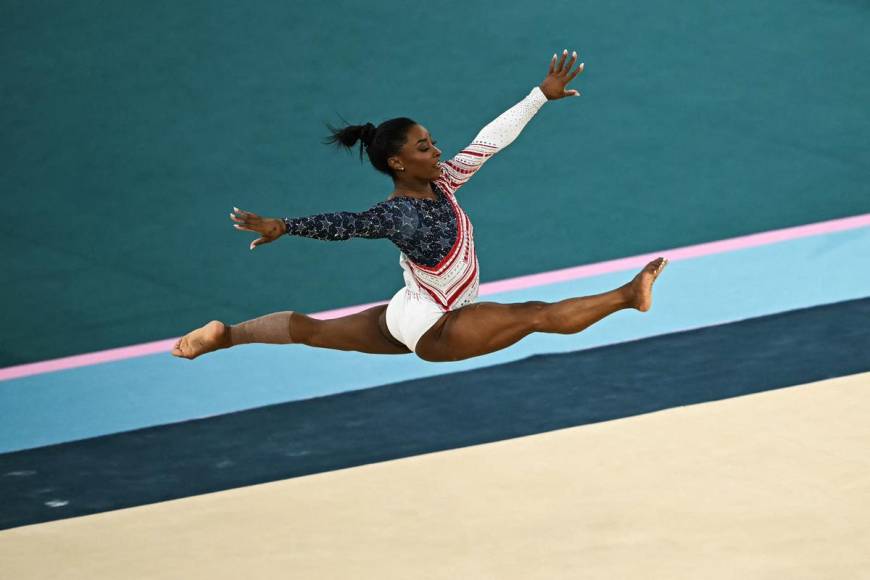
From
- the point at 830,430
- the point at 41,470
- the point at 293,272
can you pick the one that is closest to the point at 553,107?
the point at 293,272

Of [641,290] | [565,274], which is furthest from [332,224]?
[565,274]

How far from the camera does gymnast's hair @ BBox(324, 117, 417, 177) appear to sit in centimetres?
518

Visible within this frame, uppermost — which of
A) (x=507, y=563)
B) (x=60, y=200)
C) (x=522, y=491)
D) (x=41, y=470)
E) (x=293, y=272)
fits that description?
(x=60, y=200)

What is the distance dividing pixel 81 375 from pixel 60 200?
56.3 inches

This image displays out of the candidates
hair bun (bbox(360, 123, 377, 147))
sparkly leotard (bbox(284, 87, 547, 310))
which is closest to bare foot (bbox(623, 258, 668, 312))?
sparkly leotard (bbox(284, 87, 547, 310))

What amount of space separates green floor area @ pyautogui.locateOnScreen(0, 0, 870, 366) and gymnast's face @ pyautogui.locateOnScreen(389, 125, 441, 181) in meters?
3.54

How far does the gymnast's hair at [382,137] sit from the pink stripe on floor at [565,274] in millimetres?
3183

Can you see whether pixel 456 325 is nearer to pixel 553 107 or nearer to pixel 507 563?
pixel 507 563

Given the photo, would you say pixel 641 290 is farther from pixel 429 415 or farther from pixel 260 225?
pixel 429 415

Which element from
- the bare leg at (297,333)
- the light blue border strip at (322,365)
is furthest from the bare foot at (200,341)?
the light blue border strip at (322,365)

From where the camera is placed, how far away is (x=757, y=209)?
9.27 meters

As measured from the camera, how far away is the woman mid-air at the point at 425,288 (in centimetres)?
501

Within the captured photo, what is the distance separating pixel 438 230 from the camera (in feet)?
17.2

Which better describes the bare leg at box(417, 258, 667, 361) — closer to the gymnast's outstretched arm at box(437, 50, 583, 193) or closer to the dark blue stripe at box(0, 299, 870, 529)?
the gymnast's outstretched arm at box(437, 50, 583, 193)
